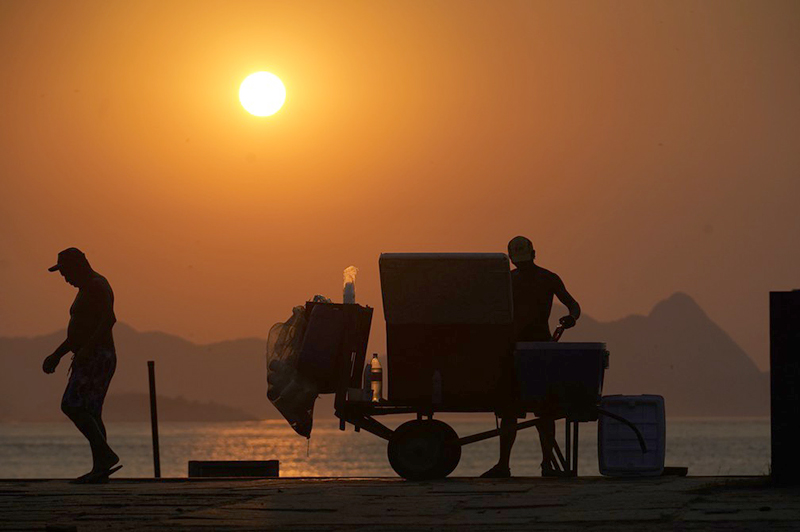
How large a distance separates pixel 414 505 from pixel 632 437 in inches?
135

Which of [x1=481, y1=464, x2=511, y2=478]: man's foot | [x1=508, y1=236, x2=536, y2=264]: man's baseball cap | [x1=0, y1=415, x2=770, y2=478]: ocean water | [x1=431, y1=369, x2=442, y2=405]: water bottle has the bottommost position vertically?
[x1=0, y1=415, x2=770, y2=478]: ocean water

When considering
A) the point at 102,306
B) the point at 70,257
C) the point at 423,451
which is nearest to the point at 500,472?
the point at 423,451

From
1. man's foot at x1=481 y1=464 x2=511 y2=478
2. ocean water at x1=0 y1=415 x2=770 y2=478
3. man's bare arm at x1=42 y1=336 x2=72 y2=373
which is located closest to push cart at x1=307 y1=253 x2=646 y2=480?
man's foot at x1=481 y1=464 x2=511 y2=478

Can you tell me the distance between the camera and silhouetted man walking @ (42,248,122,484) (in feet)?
42.7

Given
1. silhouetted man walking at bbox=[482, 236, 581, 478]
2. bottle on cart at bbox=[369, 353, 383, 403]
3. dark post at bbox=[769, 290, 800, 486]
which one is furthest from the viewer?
bottle on cart at bbox=[369, 353, 383, 403]

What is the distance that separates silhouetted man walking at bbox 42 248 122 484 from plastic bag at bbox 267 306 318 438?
1.32 m

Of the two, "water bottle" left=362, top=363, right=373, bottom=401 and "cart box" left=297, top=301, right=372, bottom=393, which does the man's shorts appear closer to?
"cart box" left=297, top=301, right=372, bottom=393

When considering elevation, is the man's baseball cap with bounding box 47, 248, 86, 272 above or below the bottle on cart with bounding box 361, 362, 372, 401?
above

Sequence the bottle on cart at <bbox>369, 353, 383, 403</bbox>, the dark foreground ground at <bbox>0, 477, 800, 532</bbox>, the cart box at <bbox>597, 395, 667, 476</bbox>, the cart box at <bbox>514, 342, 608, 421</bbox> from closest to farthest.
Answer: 1. the dark foreground ground at <bbox>0, 477, 800, 532</bbox>
2. the cart box at <bbox>514, 342, 608, 421</bbox>
3. the cart box at <bbox>597, 395, 667, 476</bbox>
4. the bottle on cart at <bbox>369, 353, 383, 403</bbox>

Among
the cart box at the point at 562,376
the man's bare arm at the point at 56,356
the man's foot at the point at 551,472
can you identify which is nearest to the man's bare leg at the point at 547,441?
the man's foot at the point at 551,472

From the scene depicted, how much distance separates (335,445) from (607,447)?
518 feet

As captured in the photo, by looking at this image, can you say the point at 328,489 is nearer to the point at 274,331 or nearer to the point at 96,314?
the point at 274,331

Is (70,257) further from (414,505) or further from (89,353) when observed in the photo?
(414,505)

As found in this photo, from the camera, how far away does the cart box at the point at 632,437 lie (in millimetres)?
12477
